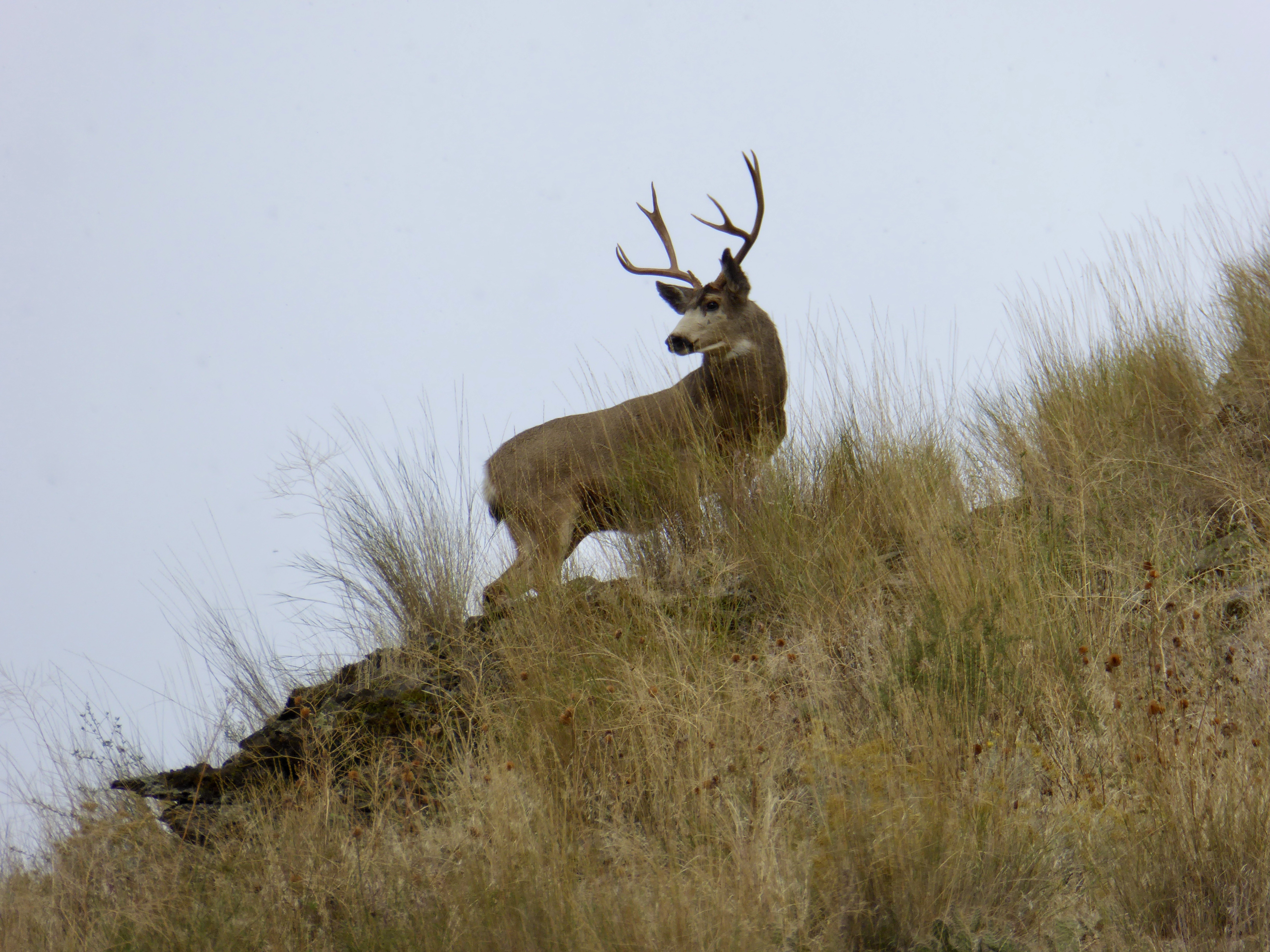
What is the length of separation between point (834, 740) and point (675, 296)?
177 inches

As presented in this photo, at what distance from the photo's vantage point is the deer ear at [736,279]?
7340mm

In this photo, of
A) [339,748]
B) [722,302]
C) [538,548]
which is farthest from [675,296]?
[339,748]

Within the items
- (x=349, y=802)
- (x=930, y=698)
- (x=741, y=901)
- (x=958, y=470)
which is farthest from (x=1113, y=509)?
(x=349, y=802)

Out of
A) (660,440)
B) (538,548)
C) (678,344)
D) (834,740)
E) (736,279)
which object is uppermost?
(736,279)

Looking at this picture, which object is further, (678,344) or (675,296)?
(675,296)

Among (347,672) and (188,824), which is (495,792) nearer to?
(188,824)

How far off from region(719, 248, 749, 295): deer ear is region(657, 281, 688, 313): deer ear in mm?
332

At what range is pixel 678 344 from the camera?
22.1 feet

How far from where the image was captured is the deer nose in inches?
265

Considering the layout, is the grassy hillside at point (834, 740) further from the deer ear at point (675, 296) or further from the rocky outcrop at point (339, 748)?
the deer ear at point (675, 296)

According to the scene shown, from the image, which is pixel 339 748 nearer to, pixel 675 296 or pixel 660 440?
pixel 660 440

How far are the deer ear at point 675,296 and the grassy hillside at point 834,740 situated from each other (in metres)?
1.62

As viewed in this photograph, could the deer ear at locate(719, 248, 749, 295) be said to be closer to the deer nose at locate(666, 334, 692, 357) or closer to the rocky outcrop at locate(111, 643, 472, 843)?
the deer nose at locate(666, 334, 692, 357)

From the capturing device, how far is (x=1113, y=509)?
5574mm
